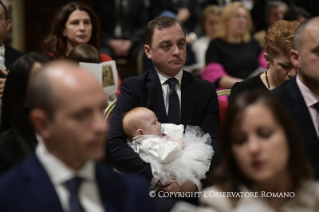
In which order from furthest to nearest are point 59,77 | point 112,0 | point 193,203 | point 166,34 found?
point 112,0, point 166,34, point 193,203, point 59,77

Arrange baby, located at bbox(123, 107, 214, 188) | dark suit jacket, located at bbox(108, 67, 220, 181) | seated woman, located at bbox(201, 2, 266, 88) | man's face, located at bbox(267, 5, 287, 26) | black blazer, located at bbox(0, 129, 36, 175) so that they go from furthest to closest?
man's face, located at bbox(267, 5, 287, 26) → seated woman, located at bbox(201, 2, 266, 88) → dark suit jacket, located at bbox(108, 67, 220, 181) → baby, located at bbox(123, 107, 214, 188) → black blazer, located at bbox(0, 129, 36, 175)

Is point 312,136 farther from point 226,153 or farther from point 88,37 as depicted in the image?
point 88,37

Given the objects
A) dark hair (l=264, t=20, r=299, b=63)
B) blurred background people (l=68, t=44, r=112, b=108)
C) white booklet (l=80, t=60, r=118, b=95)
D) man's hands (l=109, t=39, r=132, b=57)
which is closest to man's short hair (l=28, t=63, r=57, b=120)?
dark hair (l=264, t=20, r=299, b=63)

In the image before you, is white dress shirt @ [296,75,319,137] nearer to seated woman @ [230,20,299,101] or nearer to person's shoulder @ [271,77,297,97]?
person's shoulder @ [271,77,297,97]

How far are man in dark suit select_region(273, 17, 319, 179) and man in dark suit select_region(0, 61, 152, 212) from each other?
3.10ft

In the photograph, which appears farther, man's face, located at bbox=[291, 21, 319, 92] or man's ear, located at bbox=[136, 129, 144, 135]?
man's ear, located at bbox=[136, 129, 144, 135]

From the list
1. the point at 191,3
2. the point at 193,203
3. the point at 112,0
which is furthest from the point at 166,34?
the point at 191,3

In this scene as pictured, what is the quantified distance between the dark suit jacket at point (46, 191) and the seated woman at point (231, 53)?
3.25 metres

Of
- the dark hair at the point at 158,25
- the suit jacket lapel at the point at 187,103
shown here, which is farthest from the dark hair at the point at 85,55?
the suit jacket lapel at the point at 187,103

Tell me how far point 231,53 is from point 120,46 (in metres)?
1.59

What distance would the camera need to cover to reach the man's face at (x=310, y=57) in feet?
7.51

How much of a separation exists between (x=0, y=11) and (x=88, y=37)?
791mm

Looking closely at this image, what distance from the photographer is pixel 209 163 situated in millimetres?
2828

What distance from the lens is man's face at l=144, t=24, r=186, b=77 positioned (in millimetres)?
3059
